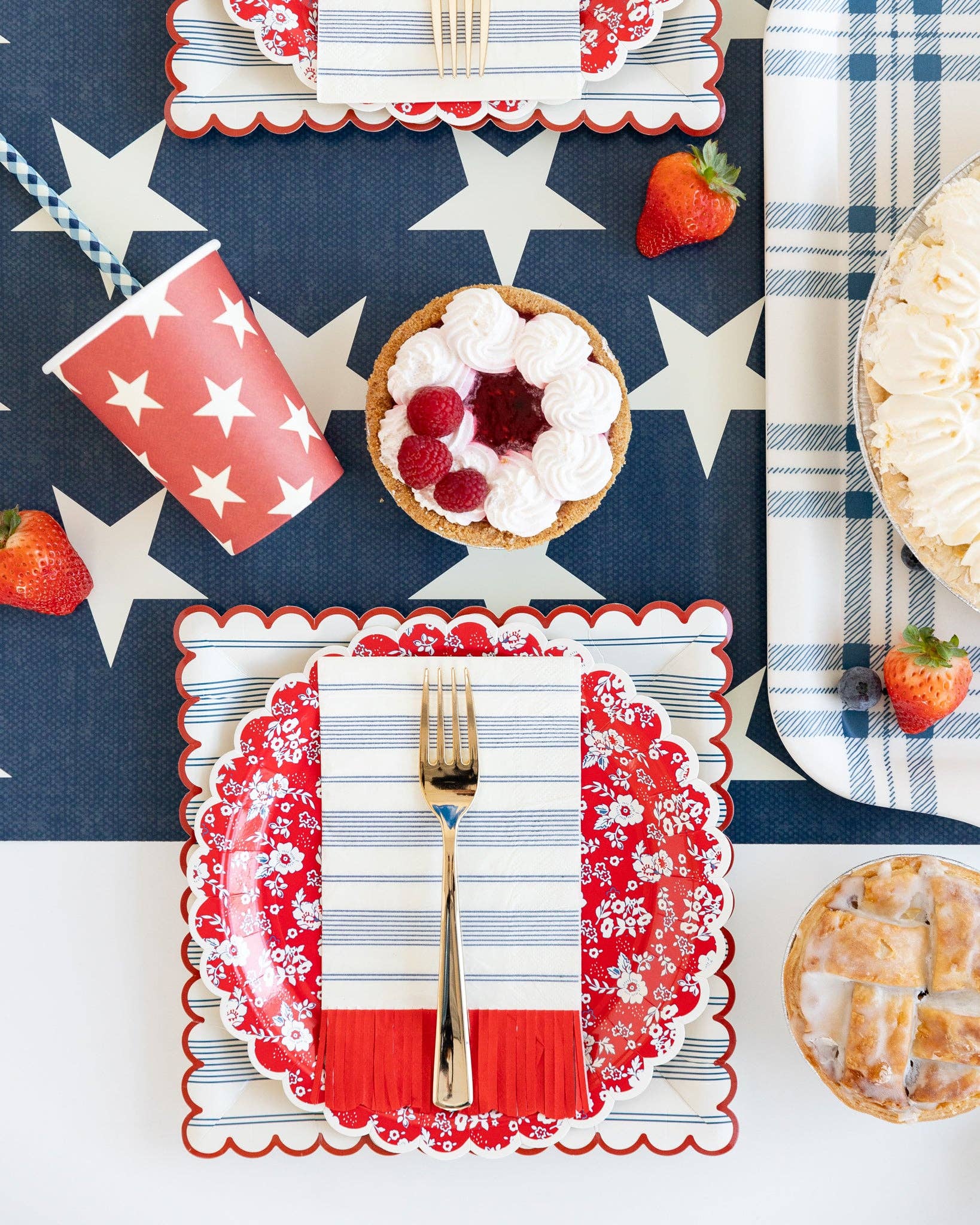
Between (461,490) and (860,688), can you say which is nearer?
(461,490)

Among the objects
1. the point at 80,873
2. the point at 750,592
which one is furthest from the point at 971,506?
the point at 80,873

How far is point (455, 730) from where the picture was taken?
1010mm

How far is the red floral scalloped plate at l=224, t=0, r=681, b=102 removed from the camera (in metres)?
1.00

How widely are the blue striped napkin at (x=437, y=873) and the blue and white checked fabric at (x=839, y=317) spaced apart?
1.00ft

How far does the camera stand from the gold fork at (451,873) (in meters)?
0.98

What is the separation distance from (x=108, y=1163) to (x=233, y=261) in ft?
3.78

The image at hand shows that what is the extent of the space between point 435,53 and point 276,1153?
136cm

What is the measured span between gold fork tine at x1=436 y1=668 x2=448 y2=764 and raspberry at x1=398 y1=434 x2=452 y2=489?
0.24 metres

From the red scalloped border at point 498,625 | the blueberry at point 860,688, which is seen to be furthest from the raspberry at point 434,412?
the blueberry at point 860,688

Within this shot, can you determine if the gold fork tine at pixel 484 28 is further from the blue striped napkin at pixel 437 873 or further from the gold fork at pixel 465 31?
the blue striped napkin at pixel 437 873

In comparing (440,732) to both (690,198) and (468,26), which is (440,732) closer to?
(690,198)

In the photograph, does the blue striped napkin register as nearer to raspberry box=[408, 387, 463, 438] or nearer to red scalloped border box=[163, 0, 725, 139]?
raspberry box=[408, 387, 463, 438]

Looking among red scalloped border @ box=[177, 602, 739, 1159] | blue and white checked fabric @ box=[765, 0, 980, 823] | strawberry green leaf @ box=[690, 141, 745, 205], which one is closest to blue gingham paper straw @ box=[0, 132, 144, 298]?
red scalloped border @ box=[177, 602, 739, 1159]

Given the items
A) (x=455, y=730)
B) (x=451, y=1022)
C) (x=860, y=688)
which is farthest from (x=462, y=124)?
(x=451, y=1022)
